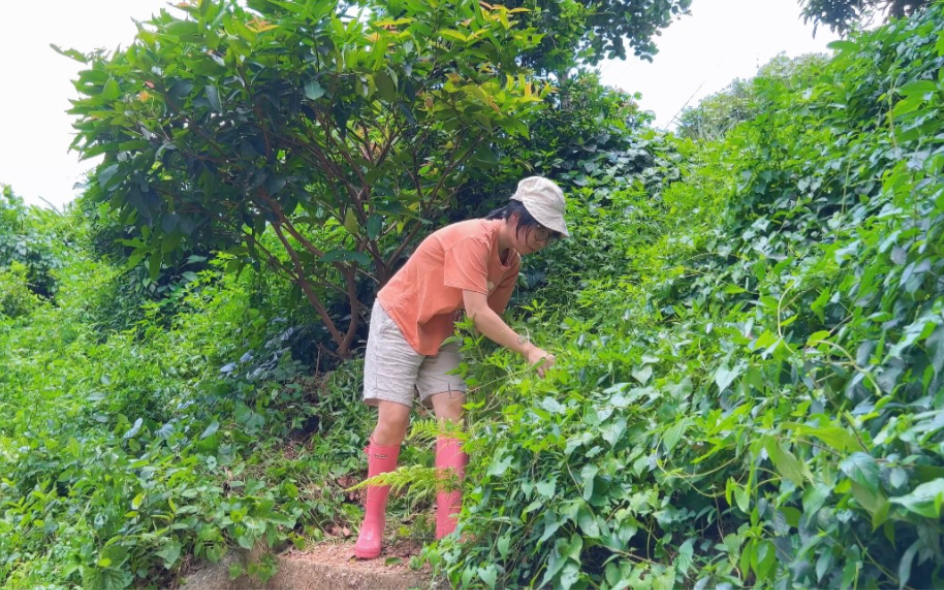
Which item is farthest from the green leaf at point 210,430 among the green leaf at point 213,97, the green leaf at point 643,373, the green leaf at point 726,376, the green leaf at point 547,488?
the green leaf at point 726,376

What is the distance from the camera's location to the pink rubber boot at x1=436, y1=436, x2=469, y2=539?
3169mm

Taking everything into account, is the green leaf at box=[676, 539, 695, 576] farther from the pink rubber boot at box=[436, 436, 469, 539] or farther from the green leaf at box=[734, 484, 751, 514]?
the pink rubber boot at box=[436, 436, 469, 539]

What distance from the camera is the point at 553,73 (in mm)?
5961

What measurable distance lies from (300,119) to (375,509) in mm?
2120

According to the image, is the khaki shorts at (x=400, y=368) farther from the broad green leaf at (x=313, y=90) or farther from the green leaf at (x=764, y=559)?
the green leaf at (x=764, y=559)

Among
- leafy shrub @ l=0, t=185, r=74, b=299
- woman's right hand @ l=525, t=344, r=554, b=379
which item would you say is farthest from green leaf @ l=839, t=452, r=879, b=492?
leafy shrub @ l=0, t=185, r=74, b=299

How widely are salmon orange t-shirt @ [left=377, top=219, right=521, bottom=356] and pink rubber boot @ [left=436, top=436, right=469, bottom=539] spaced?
48cm

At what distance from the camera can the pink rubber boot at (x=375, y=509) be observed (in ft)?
11.2

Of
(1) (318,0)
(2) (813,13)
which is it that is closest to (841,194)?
(1) (318,0)

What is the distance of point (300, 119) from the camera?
4.22m

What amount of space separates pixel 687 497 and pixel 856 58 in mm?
2741

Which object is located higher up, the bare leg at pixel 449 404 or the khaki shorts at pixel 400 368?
the khaki shorts at pixel 400 368

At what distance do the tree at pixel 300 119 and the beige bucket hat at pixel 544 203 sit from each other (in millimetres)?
944

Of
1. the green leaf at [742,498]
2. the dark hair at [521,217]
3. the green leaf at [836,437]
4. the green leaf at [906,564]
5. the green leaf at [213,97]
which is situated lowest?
the green leaf at [906,564]
